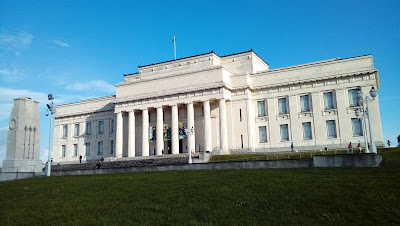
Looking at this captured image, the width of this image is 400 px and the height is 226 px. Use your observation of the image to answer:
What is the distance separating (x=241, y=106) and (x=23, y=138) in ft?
96.8

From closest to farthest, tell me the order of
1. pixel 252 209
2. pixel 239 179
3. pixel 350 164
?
pixel 252 209, pixel 239 179, pixel 350 164

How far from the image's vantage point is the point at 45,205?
17375 mm

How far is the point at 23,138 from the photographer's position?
1377 inches

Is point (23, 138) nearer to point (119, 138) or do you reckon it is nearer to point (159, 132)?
point (159, 132)

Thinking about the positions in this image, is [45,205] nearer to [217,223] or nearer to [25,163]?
[217,223]

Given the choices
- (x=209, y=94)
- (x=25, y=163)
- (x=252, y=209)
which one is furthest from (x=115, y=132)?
(x=252, y=209)

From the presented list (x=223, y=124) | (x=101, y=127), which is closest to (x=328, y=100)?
(x=223, y=124)

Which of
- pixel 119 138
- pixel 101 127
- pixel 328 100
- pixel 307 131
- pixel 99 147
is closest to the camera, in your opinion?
pixel 328 100

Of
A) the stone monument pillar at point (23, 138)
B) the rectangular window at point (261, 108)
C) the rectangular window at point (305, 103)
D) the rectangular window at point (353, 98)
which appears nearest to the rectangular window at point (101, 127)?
the stone monument pillar at point (23, 138)

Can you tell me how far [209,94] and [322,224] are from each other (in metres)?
40.3

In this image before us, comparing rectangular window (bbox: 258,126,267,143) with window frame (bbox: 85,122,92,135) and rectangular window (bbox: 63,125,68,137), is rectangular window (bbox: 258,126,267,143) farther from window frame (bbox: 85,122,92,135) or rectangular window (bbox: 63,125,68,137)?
rectangular window (bbox: 63,125,68,137)

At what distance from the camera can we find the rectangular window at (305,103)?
1967 inches

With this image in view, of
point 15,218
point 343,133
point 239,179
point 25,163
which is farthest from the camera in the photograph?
point 343,133

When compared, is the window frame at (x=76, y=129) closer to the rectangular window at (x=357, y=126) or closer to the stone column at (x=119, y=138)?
the stone column at (x=119, y=138)
